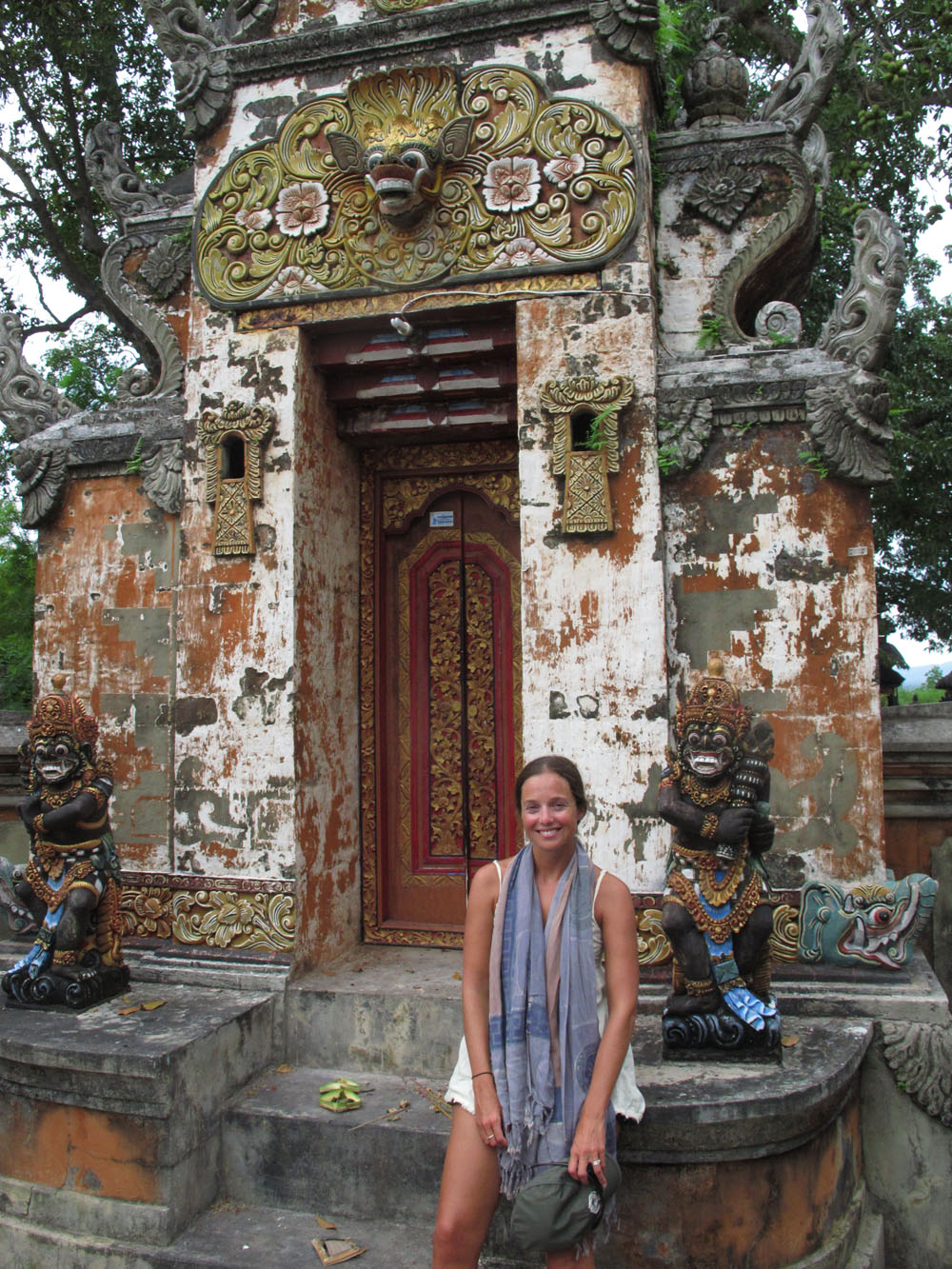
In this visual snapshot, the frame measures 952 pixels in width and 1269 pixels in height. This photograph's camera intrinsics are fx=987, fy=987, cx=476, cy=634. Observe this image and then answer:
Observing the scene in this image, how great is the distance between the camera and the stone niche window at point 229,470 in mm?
5559

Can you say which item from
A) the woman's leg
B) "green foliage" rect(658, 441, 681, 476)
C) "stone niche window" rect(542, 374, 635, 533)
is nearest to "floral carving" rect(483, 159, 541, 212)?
"stone niche window" rect(542, 374, 635, 533)

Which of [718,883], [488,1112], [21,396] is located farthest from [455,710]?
[21,396]

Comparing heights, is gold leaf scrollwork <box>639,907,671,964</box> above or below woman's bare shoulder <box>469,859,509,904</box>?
below

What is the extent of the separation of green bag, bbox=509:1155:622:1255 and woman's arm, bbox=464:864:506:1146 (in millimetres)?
179

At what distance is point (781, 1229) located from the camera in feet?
12.6

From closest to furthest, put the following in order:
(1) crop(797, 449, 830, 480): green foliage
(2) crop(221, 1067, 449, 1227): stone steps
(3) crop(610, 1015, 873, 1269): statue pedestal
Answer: (3) crop(610, 1015, 873, 1269): statue pedestal → (2) crop(221, 1067, 449, 1227): stone steps → (1) crop(797, 449, 830, 480): green foliage

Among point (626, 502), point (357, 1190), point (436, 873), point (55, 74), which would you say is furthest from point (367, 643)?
point (55, 74)

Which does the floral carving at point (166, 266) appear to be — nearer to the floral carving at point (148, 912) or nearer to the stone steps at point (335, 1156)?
the floral carving at point (148, 912)

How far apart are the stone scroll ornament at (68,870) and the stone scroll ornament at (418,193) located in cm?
264

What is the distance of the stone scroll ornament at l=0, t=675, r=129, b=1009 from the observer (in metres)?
4.82

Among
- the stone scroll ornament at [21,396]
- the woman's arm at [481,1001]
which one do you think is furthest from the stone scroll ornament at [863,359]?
the stone scroll ornament at [21,396]

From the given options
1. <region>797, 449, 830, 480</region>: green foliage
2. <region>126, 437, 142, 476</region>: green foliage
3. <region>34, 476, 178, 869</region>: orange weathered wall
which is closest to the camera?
<region>797, 449, 830, 480</region>: green foliage

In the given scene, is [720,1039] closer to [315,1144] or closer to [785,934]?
[785,934]

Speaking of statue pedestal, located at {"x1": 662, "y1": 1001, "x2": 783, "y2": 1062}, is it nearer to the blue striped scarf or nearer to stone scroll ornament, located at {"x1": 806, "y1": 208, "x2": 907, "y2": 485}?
the blue striped scarf
